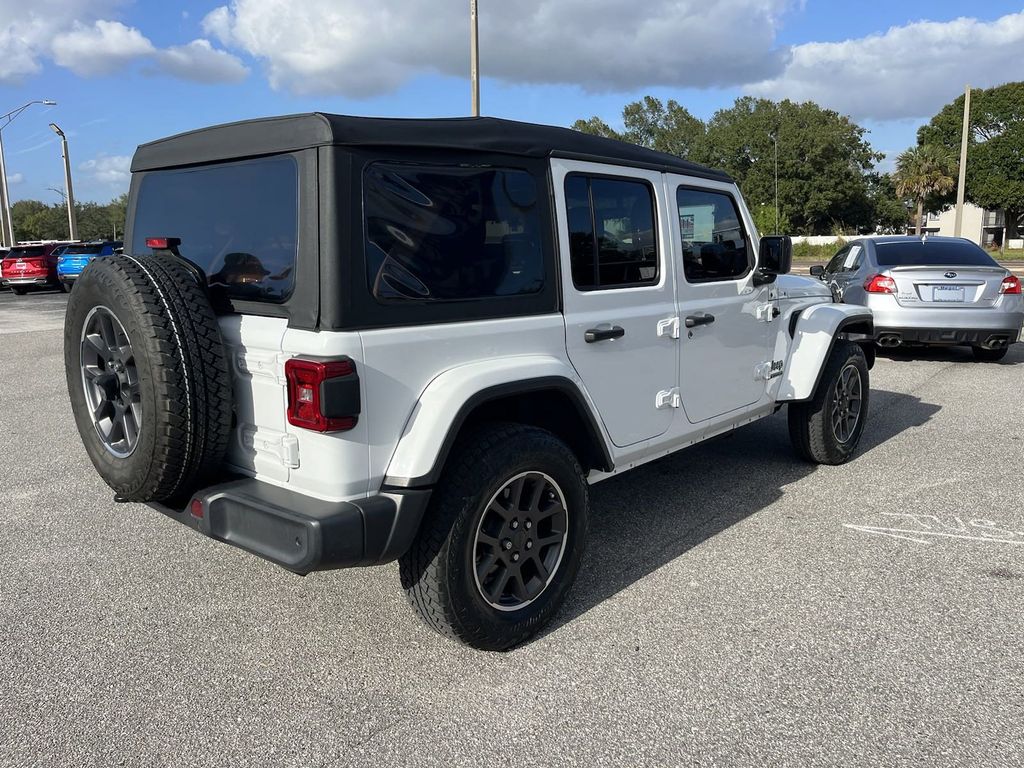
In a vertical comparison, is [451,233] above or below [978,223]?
below

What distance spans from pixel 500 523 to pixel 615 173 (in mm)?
1676

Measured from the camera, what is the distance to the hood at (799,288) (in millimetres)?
5034

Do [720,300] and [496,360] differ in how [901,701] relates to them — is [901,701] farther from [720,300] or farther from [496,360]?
[720,300]

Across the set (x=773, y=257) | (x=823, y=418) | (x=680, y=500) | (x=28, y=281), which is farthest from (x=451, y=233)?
(x=28, y=281)

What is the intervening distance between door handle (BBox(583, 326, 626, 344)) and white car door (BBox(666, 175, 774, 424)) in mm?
571

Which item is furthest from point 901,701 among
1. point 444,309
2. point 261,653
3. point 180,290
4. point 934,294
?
point 934,294

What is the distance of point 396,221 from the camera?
2.78 meters

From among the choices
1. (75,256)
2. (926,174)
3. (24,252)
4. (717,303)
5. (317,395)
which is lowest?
(317,395)

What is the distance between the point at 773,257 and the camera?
14.9 feet

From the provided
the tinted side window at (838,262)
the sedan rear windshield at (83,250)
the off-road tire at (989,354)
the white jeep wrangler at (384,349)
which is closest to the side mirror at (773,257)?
the white jeep wrangler at (384,349)

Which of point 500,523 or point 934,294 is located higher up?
point 934,294

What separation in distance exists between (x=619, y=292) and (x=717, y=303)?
897 millimetres

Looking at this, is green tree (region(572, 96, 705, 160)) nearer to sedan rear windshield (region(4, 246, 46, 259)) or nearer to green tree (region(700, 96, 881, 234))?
green tree (region(700, 96, 881, 234))

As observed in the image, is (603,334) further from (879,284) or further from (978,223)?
(978,223)
